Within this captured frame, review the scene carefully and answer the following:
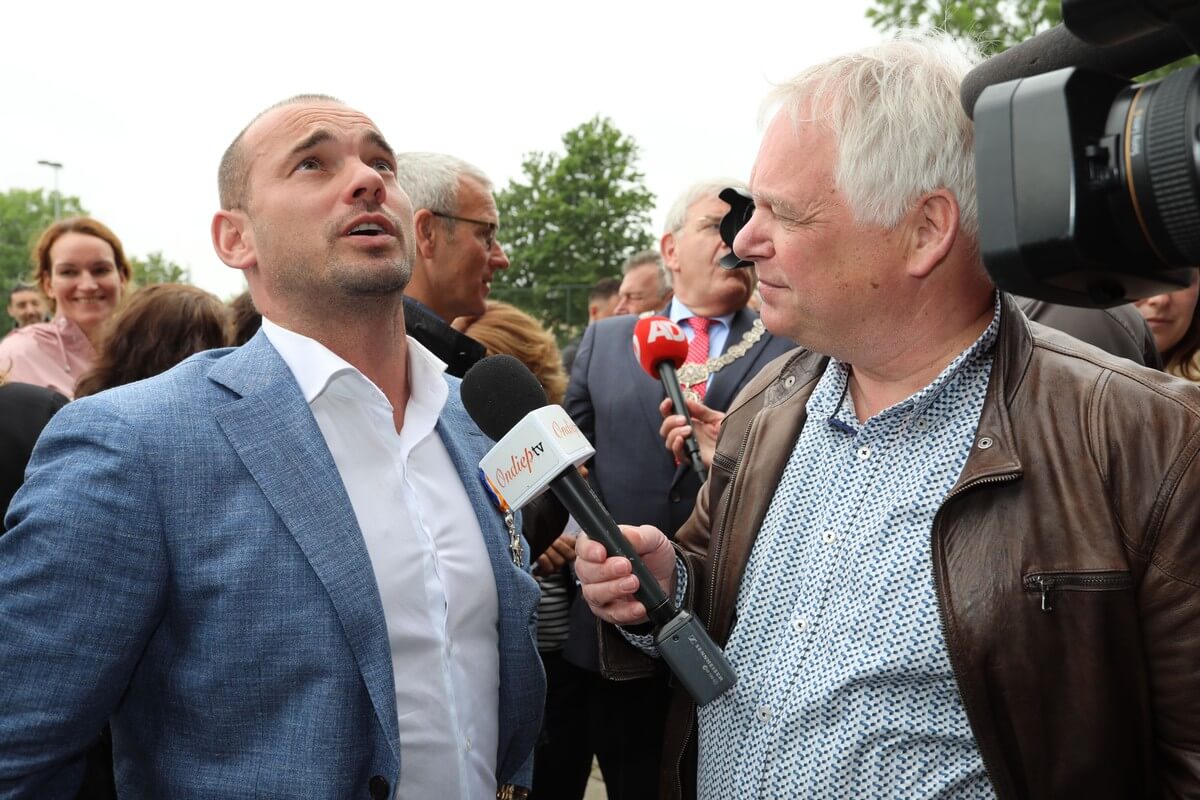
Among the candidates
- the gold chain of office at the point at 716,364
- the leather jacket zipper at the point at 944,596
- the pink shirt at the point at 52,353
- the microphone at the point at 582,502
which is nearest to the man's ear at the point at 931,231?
the leather jacket zipper at the point at 944,596

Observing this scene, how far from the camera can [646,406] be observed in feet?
12.0

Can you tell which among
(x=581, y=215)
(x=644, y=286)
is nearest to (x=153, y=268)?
(x=581, y=215)

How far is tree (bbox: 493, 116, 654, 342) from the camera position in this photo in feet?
131

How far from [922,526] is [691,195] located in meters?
2.38

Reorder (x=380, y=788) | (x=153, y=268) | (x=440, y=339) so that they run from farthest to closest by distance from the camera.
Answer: (x=153, y=268) < (x=440, y=339) < (x=380, y=788)

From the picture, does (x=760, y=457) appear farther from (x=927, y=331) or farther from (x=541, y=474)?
(x=541, y=474)

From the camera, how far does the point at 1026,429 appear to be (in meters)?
1.72

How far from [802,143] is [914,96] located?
231 millimetres

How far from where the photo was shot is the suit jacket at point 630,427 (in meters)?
3.52

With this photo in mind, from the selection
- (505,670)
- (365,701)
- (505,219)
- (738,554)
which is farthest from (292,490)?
(505,219)

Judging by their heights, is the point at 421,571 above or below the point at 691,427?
above

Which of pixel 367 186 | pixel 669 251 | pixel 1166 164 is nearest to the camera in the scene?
pixel 1166 164

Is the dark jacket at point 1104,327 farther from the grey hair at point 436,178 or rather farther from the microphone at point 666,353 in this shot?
the grey hair at point 436,178

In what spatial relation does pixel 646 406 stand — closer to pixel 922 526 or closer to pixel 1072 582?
pixel 922 526
